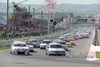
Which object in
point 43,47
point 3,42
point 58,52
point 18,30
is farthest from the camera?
point 18,30

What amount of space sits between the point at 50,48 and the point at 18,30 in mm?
42800

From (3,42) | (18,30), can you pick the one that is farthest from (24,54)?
(18,30)

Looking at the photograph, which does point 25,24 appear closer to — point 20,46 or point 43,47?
point 43,47

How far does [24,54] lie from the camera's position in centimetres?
3394

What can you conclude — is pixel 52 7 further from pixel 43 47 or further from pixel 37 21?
pixel 43 47

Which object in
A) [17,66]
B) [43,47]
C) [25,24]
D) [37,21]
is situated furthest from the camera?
[37,21]

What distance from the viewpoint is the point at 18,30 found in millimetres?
76375

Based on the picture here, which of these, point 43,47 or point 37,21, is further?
point 37,21

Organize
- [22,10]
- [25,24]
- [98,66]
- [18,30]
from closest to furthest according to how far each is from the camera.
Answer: [98,66], [18,30], [25,24], [22,10]

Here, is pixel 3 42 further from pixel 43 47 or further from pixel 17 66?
pixel 17 66

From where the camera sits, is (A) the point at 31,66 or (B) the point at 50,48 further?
(B) the point at 50,48

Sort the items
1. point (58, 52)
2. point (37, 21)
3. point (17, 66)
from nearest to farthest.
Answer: point (17, 66), point (58, 52), point (37, 21)

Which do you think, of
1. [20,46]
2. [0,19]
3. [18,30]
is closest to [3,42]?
[20,46]

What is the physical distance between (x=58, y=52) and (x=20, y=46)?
402 centimetres
